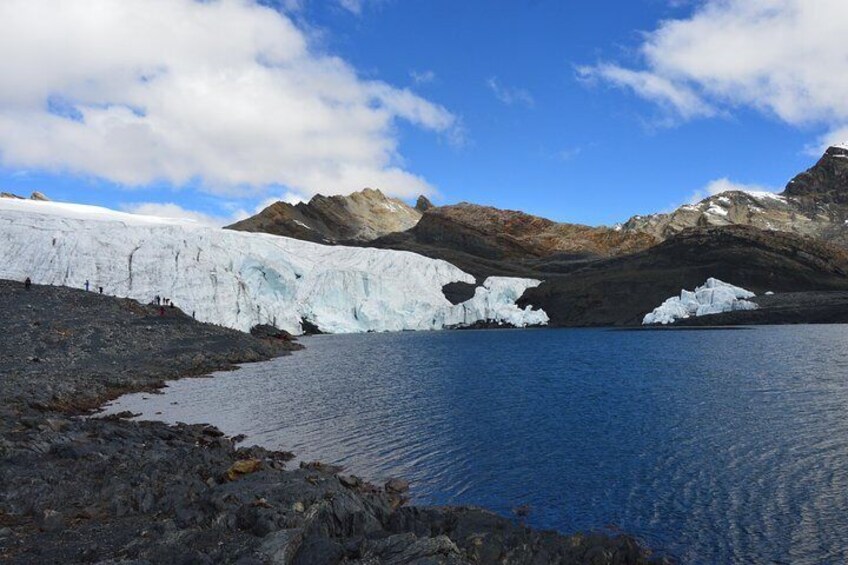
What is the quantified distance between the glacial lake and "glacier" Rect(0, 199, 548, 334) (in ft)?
104

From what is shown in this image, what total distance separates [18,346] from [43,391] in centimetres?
1303

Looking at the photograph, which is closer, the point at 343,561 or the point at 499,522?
the point at 343,561

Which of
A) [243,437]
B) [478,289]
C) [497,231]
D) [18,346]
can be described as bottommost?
[243,437]

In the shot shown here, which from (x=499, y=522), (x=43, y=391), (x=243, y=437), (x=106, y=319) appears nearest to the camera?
(x=499, y=522)

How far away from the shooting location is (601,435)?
77.9 ft

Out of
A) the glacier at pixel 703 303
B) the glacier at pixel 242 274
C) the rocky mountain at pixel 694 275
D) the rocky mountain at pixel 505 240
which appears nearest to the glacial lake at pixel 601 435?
the glacier at pixel 242 274

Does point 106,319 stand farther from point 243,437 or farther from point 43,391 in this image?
point 243,437

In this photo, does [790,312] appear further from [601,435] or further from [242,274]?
[242,274]

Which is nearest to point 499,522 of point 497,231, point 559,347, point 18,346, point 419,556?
point 419,556

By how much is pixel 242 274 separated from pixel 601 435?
72342mm

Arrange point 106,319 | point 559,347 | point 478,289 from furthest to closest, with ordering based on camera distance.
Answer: point 478,289 → point 559,347 → point 106,319


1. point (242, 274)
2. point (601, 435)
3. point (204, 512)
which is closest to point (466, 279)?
point (242, 274)

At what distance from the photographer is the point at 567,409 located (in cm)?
2970

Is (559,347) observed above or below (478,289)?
below
